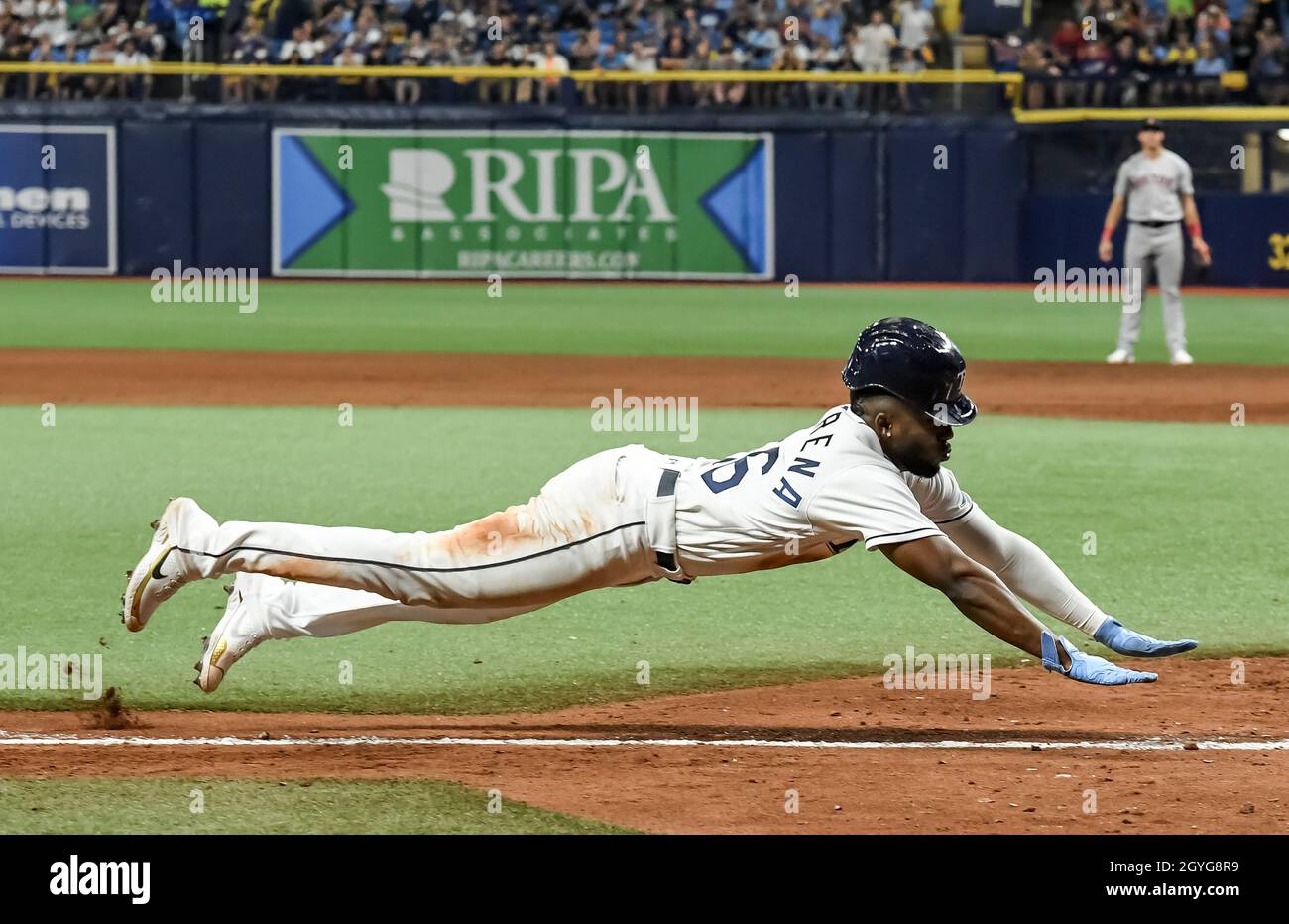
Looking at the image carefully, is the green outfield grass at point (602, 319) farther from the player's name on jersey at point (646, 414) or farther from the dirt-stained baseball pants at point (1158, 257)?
the player's name on jersey at point (646, 414)

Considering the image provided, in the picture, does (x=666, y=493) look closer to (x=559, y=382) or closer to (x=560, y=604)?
(x=560, y=604)

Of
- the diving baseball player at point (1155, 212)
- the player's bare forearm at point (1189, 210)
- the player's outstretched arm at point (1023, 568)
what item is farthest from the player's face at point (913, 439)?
the player's bare forearm at point (1189, 210)

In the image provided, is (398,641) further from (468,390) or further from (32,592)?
(468,390)

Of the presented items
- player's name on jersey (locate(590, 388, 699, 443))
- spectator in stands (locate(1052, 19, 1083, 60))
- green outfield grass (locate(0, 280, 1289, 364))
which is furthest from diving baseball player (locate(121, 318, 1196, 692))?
spectator in stands (locate(1052, 19, 1083, 60))

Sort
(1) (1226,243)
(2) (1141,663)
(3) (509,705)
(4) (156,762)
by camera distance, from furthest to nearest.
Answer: (1) (1226,243) < (2) (1141,663) < (3) (509,705) < (4) (156,762)

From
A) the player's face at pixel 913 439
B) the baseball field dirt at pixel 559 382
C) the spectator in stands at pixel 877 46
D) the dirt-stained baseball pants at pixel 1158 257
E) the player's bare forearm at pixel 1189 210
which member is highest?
the spectator in stands at pixel 877 46

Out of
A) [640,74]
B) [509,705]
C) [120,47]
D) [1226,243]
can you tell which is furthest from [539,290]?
[509,705]

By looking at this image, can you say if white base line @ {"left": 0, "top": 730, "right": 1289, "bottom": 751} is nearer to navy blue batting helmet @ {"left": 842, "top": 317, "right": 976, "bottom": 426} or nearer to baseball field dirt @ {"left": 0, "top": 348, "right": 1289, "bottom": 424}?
navy blue batting helmet @ {"left": 842, "top": 317, "right": 976, "bottom": 426}
